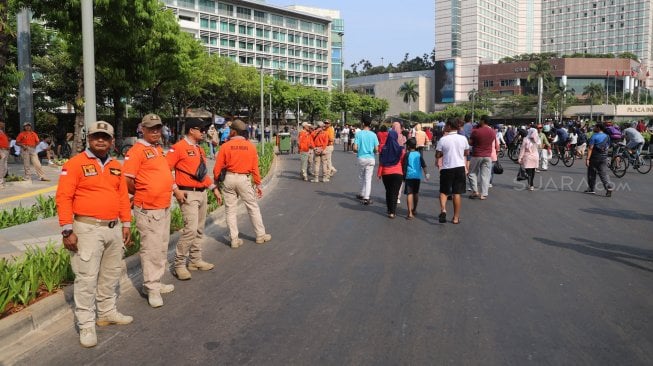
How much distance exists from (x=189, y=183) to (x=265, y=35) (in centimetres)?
9574

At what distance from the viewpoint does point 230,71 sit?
54.8 meters

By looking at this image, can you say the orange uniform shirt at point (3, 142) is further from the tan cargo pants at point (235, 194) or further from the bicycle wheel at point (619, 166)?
the bicycle wheel at point (619, 166)

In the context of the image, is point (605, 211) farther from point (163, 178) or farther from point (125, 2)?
point (125, 2)

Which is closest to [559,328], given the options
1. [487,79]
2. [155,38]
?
[155,38]

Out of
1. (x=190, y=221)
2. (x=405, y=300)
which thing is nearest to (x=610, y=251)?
(x=405, y=300)

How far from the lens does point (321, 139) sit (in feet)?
51.0

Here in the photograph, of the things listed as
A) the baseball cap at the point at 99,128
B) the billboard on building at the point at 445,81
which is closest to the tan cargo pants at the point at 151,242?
the baseball cap at the point at 99,128

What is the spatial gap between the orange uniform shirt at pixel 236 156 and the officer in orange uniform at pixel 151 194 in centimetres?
202

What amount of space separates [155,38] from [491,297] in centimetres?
1962

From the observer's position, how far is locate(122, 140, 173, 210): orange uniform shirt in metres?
5.07

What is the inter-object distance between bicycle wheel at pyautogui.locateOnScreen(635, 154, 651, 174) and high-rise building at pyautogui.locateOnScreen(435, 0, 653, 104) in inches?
4058

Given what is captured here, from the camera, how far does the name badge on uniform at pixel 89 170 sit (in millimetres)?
4301

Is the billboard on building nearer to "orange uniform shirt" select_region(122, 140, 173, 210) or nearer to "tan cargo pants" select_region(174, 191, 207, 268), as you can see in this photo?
"tan cargo pants" select_region(174, 191, 207, 268)

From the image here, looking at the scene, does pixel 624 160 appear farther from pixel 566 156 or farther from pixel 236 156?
pixel 236 156
